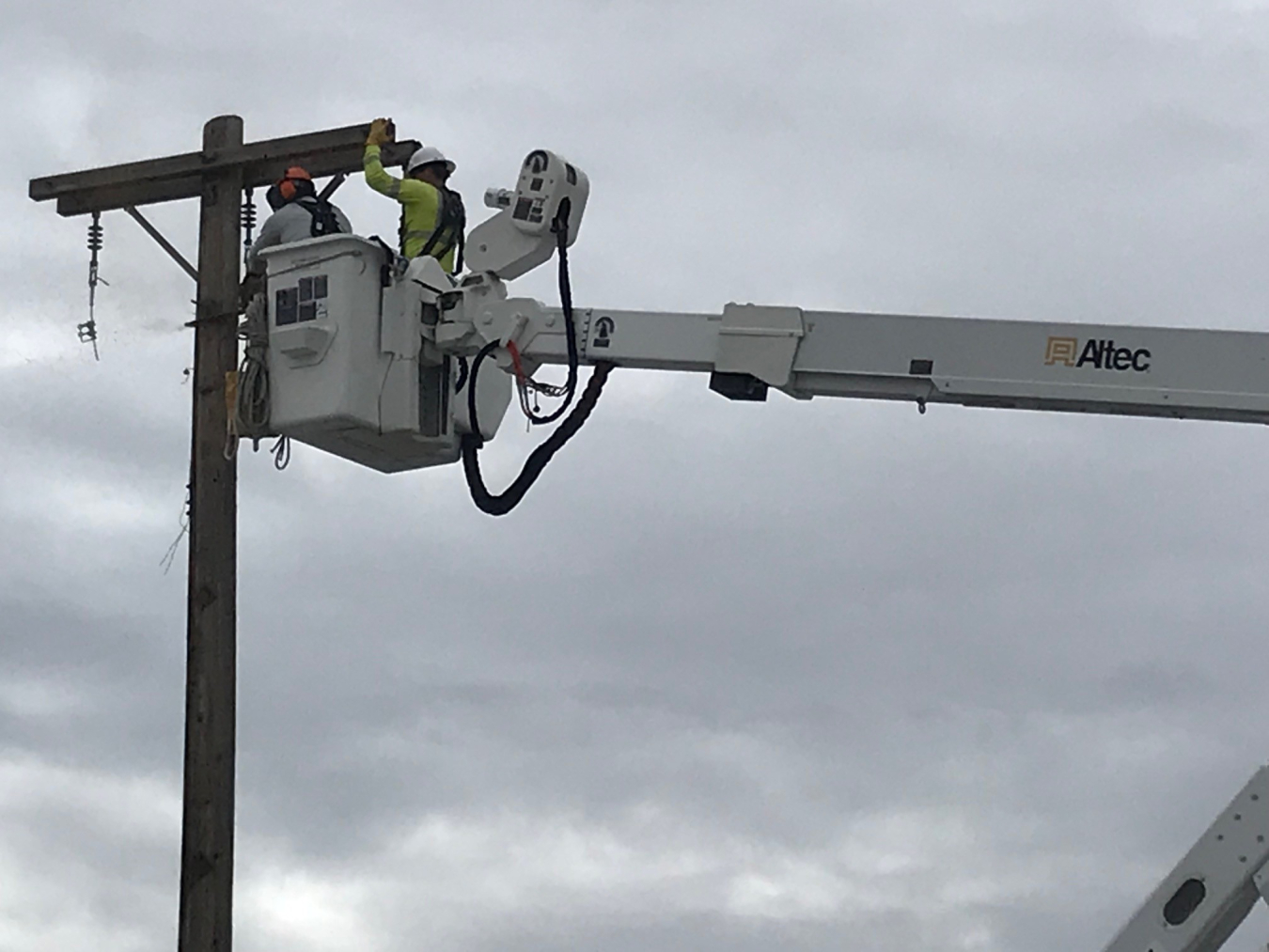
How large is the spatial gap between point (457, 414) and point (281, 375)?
70 centimetres

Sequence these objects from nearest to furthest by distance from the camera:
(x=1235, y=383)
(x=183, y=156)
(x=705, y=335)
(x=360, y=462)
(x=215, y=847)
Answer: (x=1235, y=383), (x=705, y=335), (x=360, y=462), (x=215, y=847), (x=183, y=156)

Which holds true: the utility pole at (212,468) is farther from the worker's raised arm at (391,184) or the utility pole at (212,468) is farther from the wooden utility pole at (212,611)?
the worker's raised arm at (391,184)

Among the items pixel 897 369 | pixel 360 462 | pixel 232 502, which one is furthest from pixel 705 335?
pixel 232 502

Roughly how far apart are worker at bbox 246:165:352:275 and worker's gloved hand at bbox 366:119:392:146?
0.42m

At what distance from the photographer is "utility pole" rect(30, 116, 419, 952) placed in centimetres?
1106

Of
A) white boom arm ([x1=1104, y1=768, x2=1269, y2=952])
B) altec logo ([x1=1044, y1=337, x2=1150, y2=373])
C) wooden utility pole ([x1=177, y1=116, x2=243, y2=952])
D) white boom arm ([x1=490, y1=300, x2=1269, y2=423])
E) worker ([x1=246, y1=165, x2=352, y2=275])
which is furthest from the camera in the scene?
wooden utility pole ([x1=177, y1=116, x2=243, y2=952])

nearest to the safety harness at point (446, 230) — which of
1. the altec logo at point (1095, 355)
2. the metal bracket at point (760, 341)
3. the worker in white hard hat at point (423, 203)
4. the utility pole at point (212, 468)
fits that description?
the worker in white hard hat at point (423, 203)

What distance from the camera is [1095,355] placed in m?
8.41

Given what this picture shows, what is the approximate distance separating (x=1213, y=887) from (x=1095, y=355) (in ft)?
6.73

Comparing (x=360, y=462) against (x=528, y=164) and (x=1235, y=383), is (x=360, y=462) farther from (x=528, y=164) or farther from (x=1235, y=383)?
(x=1235, y=383)

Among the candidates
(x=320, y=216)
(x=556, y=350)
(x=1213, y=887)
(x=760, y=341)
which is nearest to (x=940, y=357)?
(x=760, y=341)

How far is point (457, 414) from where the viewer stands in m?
9.51

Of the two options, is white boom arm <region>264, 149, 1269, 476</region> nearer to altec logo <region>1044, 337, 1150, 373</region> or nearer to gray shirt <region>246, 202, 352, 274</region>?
altec logo <region>1044, 337, 1150, 373</region>

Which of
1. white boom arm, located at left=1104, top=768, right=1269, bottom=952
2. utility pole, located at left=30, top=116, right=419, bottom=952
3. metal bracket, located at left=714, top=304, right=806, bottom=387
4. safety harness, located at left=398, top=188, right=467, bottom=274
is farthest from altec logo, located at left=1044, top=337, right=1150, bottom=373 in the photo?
utility pole, located at left=30, top=116, right=419, bottom=952
